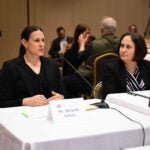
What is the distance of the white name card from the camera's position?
1985 mm

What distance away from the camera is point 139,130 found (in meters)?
1.97

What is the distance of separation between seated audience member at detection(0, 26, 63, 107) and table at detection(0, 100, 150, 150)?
797 millimetres

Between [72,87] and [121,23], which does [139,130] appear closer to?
[72,87]

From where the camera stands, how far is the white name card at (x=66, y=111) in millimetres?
1985

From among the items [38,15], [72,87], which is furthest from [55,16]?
[72,87]

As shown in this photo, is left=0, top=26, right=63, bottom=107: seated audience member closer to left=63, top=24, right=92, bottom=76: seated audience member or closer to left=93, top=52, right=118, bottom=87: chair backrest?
left=93, top=52, right=118, bottom=87: chair backrest

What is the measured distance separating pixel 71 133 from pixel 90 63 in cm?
282

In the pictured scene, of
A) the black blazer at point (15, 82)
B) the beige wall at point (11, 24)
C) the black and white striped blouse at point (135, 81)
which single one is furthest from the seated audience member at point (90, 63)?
the beige wall at point (11, 24)

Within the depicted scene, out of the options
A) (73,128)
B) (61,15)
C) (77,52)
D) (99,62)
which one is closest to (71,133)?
(73,128)

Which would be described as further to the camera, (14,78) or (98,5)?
(98,5)

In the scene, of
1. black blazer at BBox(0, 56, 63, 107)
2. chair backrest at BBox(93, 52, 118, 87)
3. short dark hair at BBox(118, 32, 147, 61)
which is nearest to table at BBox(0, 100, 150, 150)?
black blazer at BBox(0, 56, 63, 107)

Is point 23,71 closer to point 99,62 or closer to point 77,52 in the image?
point 99,62

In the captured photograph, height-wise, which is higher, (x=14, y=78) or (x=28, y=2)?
(x=28, y=2)

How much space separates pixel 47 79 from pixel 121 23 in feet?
22.6
